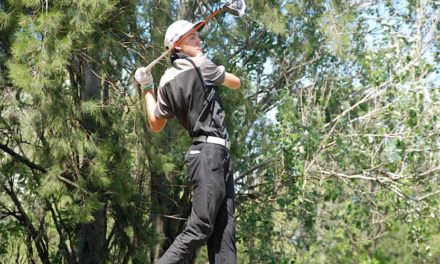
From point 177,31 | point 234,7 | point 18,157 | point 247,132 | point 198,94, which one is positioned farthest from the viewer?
point 247,132

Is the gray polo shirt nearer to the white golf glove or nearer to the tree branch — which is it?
the white golf glove

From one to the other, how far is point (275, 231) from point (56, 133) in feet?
10.0

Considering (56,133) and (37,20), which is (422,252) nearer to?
(56,133)

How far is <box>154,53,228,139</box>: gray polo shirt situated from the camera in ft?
11.0

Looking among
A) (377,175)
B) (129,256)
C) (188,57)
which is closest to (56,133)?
(129,256)

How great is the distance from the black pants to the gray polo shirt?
0.31 feet

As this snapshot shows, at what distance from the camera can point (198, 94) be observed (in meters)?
3.36

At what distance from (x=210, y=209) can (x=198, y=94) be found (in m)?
0.51

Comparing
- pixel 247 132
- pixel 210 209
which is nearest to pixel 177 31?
pixel 210 209

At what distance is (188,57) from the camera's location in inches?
136

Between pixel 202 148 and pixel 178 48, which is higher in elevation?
pixel 178 48

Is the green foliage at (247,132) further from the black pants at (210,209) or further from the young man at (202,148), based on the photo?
the black pants at (210,209)

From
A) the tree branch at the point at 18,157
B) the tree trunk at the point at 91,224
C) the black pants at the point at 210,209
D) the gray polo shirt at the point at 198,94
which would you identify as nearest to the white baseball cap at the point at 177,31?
the gray polo shirt at the point at 198,94

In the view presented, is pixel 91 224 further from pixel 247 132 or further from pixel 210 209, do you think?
pixel 210 209
